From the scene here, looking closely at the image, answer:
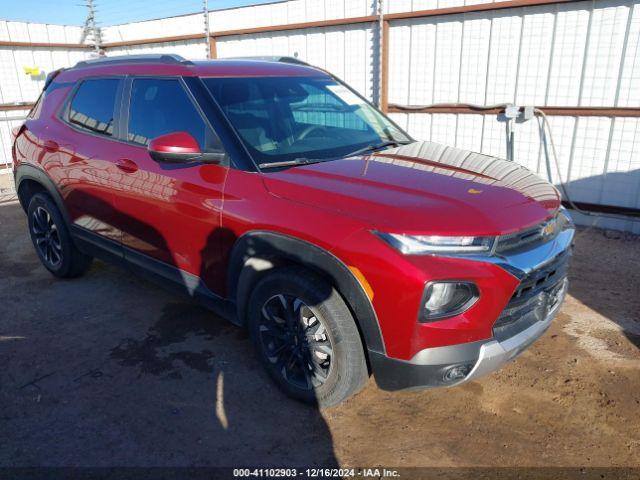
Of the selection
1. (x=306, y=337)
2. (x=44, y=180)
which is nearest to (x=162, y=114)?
(x=44, y=180)

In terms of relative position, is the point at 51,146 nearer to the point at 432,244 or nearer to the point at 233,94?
the point at 233,94

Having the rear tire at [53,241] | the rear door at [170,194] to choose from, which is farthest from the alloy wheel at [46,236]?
the rear door at [170,194]

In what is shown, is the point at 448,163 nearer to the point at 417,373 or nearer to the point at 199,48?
the point at 417,373

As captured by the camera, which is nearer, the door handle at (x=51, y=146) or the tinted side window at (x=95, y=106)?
the tinted side window at (x=95, y=106)

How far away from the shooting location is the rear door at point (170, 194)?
314 cm

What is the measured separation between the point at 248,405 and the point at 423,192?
63.7 inches

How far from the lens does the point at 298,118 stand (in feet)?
11.6

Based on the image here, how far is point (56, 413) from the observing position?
9.88ft

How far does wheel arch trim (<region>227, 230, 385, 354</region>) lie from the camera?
249 centimetres

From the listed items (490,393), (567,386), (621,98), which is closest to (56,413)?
(490,393)

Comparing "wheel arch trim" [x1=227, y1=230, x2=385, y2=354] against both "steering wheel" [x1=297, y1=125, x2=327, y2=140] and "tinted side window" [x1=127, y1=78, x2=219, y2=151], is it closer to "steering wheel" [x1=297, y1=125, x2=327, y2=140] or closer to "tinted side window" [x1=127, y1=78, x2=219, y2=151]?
"tinted side window" [x1=127, y1=78, x2=219, y2=151]

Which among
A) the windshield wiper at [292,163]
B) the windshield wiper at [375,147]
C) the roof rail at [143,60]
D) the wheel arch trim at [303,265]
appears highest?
the roof rail at [143,60]

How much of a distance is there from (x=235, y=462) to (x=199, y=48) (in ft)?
29.2

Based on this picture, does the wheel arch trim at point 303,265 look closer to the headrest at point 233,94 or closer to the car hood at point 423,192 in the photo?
the car hood at point 423,192
